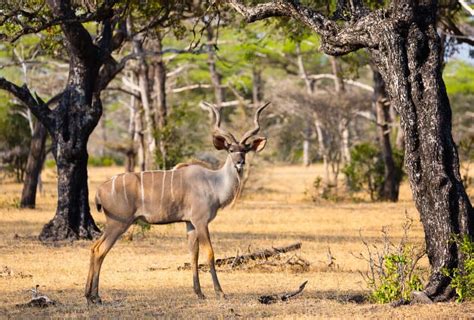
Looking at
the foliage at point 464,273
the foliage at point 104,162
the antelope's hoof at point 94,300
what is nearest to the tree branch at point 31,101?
the antelope's hoof at point 94,300

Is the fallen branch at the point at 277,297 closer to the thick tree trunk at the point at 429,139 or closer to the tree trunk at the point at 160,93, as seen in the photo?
the thick tree trunk at the point at 429,139

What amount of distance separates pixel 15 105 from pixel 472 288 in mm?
24870

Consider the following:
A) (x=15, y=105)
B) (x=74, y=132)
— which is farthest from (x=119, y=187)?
(x=15, y=105)

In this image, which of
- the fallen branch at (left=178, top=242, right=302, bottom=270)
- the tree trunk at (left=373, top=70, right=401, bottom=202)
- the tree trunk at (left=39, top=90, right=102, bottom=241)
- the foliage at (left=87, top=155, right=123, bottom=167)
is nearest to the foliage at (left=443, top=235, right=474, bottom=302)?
the fallen branch at (left=178, top=242, right=302, bottom=270)

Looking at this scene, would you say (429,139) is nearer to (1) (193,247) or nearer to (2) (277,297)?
(2) (277,297)

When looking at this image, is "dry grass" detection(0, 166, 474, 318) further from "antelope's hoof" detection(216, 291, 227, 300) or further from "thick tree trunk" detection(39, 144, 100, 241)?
"thick tree trunk" detection(39, 144, 100, 241)

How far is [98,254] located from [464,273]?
3344 millimetres

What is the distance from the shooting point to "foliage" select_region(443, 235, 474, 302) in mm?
8420

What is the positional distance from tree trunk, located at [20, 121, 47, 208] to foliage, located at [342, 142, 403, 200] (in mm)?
8194

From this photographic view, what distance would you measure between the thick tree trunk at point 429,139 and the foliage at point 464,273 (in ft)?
0.25

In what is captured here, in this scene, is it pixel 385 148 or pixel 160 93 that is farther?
pixel 160 93

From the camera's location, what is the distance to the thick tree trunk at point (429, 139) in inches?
341

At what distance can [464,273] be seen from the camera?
8617 millimetres

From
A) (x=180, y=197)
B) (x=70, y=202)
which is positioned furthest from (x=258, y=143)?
(x=70, y=202)
